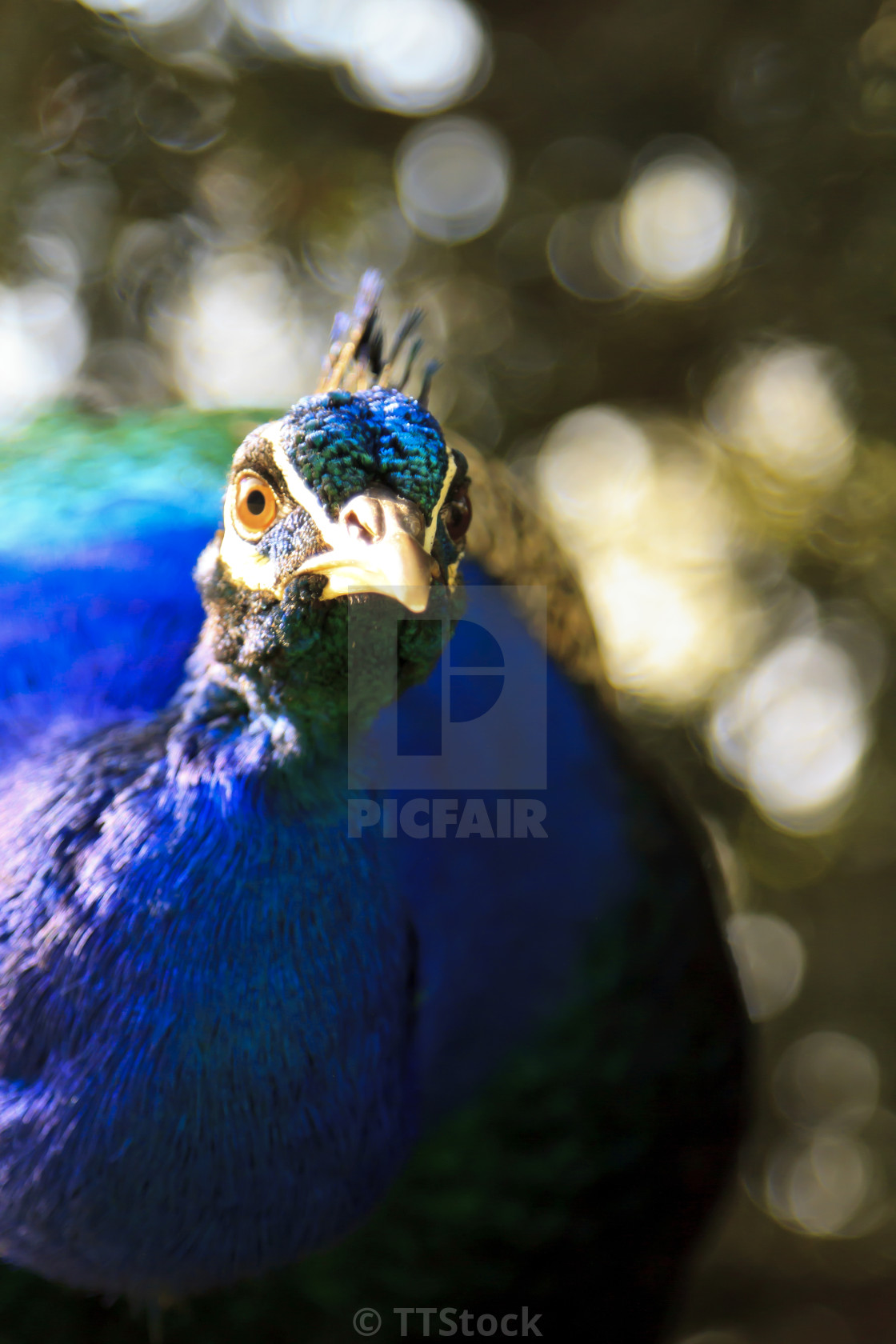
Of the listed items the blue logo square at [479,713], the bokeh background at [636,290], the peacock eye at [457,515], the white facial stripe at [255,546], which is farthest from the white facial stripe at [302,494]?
the bokeh background at [636,290]

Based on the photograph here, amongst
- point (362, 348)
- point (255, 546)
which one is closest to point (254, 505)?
point (255, 546)

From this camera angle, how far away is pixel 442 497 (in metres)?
1.04

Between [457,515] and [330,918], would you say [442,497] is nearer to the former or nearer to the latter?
[457,515]

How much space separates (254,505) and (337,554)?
13 cm

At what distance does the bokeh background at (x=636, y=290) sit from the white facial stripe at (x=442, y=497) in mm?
1635

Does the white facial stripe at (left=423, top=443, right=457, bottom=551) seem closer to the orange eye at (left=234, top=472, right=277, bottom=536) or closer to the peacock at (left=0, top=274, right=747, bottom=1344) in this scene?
the peacock at (left=0, top=274, right=747, bottom=1344)

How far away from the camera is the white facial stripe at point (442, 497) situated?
1029mm

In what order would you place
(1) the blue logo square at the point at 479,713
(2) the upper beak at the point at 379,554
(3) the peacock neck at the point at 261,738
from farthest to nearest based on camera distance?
(1) the blue logo square at the point at 479,713 → (3) the peacock neck at the point at 261,738 → (2) the upper beak at the point at 379,554

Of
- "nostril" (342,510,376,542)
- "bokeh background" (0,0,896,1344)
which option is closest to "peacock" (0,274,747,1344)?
"nostril" (342,510,376,542)

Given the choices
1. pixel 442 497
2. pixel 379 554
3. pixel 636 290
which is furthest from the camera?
pixel 636 290

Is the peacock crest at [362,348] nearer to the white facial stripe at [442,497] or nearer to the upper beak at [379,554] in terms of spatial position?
the white facial stripe at [442,497]

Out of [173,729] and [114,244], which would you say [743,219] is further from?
[173,729]

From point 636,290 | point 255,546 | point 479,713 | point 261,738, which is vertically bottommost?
point 261,738

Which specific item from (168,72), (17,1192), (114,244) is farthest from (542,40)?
(17,1192)
